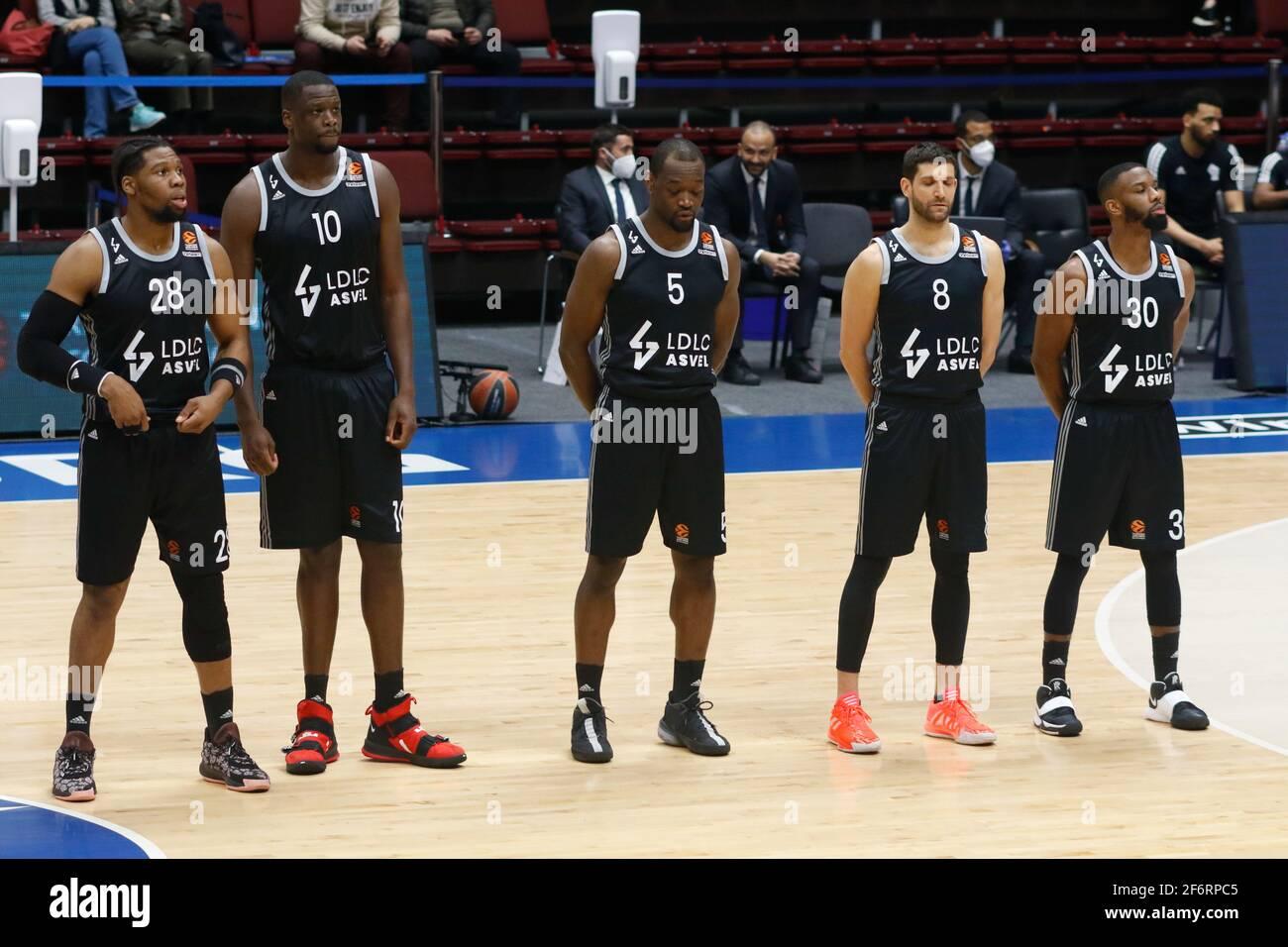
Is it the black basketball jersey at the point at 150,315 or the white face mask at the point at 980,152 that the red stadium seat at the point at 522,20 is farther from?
the black basketball jersey at the point at 150,315

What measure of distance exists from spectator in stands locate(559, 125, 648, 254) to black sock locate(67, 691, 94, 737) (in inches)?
275

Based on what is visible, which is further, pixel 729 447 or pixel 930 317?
pixel 729 447

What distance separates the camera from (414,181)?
13641 mm

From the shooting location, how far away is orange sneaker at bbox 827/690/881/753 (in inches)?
239

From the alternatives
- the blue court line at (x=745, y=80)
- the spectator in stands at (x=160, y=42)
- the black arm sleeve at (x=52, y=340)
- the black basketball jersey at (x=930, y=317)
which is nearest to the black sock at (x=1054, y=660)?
the black basketball jersey at (x=930, y=317)

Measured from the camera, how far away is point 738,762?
5.99 m

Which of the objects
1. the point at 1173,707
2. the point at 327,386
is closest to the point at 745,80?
the point at 1173,707

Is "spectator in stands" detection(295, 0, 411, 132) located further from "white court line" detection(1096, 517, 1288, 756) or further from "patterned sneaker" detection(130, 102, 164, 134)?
"white court line" detection(1096, 517, 1288, 756)

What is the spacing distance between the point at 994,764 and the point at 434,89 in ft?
28.4

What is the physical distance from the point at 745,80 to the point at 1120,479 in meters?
10.3

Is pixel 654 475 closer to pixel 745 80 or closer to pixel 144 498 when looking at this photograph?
pixel 144 498

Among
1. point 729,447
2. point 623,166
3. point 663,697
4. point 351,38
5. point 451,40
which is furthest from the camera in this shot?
point 451,40

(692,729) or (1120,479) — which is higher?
(1120,479)

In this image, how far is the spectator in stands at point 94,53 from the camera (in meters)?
13.6
